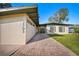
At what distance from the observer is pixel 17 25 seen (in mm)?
4117

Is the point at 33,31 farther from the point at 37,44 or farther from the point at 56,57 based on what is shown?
the point at 56,57

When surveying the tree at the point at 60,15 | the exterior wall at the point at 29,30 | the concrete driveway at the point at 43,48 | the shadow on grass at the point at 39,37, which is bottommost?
the concrete driveway at the point at 43,48

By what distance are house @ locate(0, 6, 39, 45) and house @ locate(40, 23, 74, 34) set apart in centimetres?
16

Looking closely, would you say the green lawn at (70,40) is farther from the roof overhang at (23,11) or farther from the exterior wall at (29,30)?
the roof overhang at (23,11)

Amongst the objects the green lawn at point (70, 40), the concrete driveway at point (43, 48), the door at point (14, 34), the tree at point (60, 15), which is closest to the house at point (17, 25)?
the door at point (14, 34)

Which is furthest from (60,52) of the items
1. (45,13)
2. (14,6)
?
(14,6)

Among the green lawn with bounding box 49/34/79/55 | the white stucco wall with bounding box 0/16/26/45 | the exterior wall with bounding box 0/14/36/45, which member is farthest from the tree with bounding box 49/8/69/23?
the white stucco wall with bounding box 0/16/26/45

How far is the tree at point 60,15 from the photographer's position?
407 cm

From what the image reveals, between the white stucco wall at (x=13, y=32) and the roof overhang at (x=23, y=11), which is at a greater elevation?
the roof overhang at (x=23, y=11)

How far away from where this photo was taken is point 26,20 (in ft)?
13.5

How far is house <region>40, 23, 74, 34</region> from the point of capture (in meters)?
4.09

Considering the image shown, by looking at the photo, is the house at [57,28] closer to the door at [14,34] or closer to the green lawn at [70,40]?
the green lawn at [70,40]

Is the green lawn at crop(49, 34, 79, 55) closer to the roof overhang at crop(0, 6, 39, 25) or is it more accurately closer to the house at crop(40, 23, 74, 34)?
the house at crop(40, 23, 74, 34)

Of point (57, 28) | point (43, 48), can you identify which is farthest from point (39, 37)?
point (57, 28)
